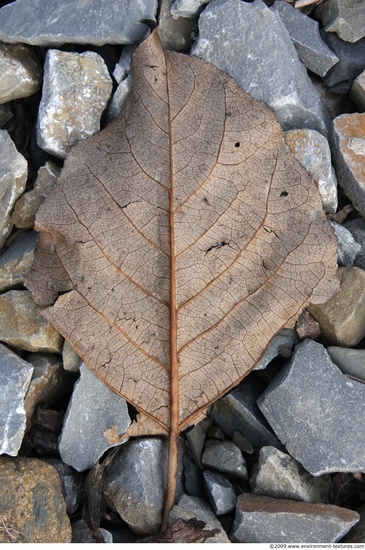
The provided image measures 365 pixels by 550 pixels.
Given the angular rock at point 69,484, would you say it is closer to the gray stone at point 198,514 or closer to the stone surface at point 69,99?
the gray stone at point 198,514

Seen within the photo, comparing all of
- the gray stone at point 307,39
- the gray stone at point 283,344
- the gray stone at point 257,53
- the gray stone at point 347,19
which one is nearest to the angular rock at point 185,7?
the gray stone at point 257,53

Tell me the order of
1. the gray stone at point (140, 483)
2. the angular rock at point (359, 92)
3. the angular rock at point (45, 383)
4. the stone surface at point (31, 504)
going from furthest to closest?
the angular rock at point (359, 92)
the angular rock at point (45, 383)
the gray stone at point (140, 483)
the stone surface at point (31, 504)

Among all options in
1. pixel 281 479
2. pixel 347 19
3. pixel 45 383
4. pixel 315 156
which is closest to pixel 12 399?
pixel 45 383

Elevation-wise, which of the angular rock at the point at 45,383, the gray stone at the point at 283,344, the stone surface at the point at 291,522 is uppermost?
the angular rock at the point at 45,383

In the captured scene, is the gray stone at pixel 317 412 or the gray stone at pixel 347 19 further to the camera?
the gray stone at pixel 347 19

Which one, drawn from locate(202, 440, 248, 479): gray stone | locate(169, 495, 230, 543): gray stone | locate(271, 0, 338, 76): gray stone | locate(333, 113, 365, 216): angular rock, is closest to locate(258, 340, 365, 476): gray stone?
locate(202, 440, 248, 479): gray stone

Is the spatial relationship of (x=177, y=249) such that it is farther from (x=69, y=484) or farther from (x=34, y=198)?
(x=69, y=484)

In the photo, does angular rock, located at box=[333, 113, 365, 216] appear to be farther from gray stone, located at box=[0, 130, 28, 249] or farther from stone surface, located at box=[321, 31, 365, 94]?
gray stone, located at box=[0, 130, 28, 249]
